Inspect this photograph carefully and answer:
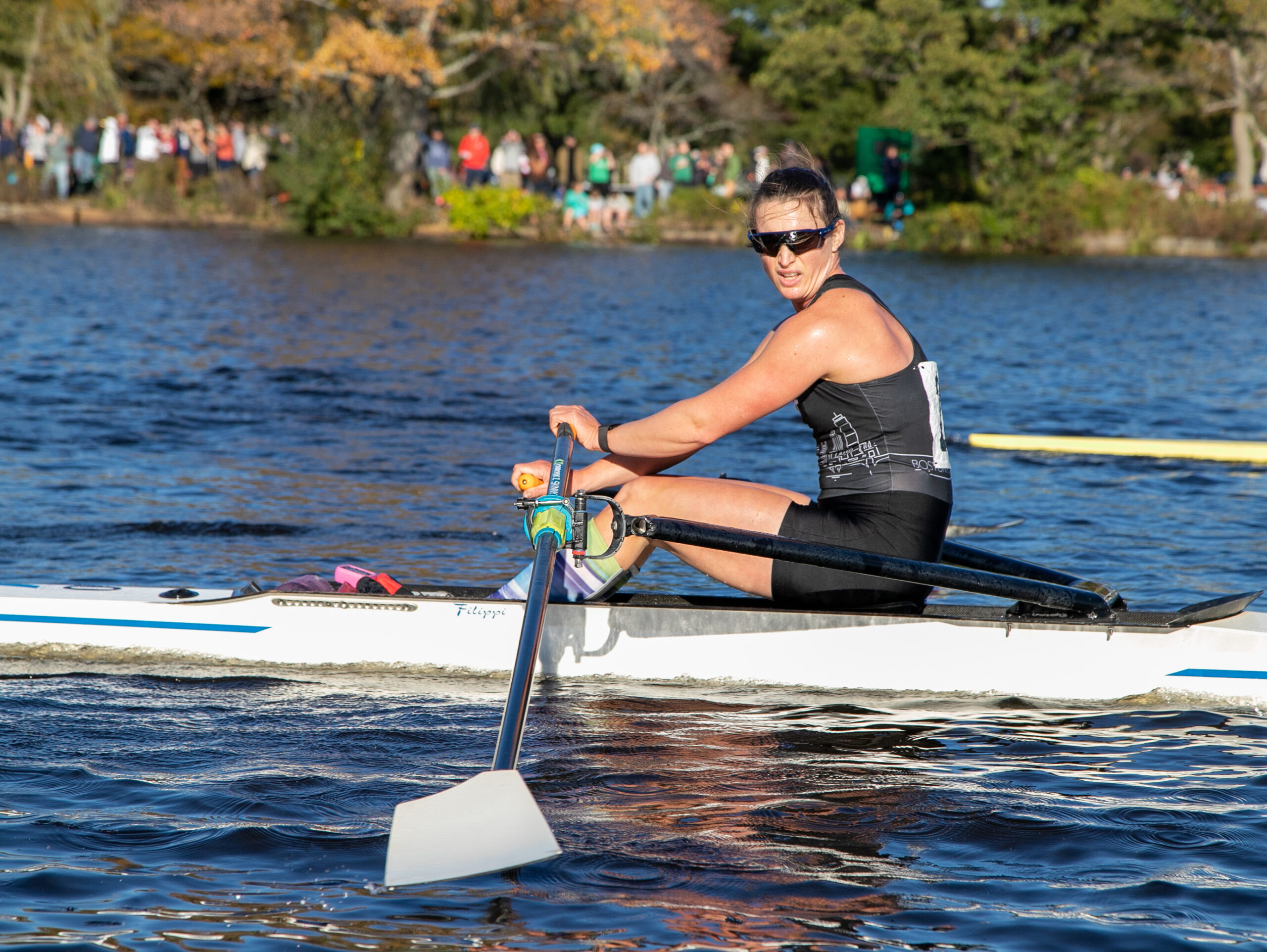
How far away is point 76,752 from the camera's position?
15.5 feet

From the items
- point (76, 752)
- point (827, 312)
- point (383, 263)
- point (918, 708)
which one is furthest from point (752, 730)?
point (383, 263)

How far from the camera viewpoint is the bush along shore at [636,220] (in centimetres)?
3628

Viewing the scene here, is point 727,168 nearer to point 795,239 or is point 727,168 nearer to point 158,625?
point 158,625

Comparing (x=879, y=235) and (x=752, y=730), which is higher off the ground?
(x=879, y=235)

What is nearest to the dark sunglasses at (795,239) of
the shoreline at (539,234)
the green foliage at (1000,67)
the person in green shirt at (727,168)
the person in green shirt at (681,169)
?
the person in green shirt at (727,168)

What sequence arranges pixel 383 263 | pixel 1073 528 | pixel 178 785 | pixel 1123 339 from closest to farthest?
pixel 178 785 < pixel 1073 528 < pixel 1123 339 < pixel 383 263

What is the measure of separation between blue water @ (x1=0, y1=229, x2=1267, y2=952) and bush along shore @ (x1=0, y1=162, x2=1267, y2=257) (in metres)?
20.7

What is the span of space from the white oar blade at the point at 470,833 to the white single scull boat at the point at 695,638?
147 centimetres

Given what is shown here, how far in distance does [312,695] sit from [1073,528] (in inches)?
200

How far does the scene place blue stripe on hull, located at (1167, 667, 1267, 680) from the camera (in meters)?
5.14

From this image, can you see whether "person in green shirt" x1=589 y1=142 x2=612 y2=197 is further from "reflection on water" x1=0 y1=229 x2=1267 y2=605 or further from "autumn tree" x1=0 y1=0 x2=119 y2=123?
"autumn tree" x1=0 y1=0 x2=119 y2=123

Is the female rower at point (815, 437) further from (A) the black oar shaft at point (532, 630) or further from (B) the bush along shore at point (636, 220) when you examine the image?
(B) the bush along shore at point (636, 220)

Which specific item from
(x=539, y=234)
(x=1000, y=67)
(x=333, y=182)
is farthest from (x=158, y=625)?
(x=1000, y=67)

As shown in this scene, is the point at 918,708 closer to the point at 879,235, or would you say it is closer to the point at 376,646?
the point at 376,646
